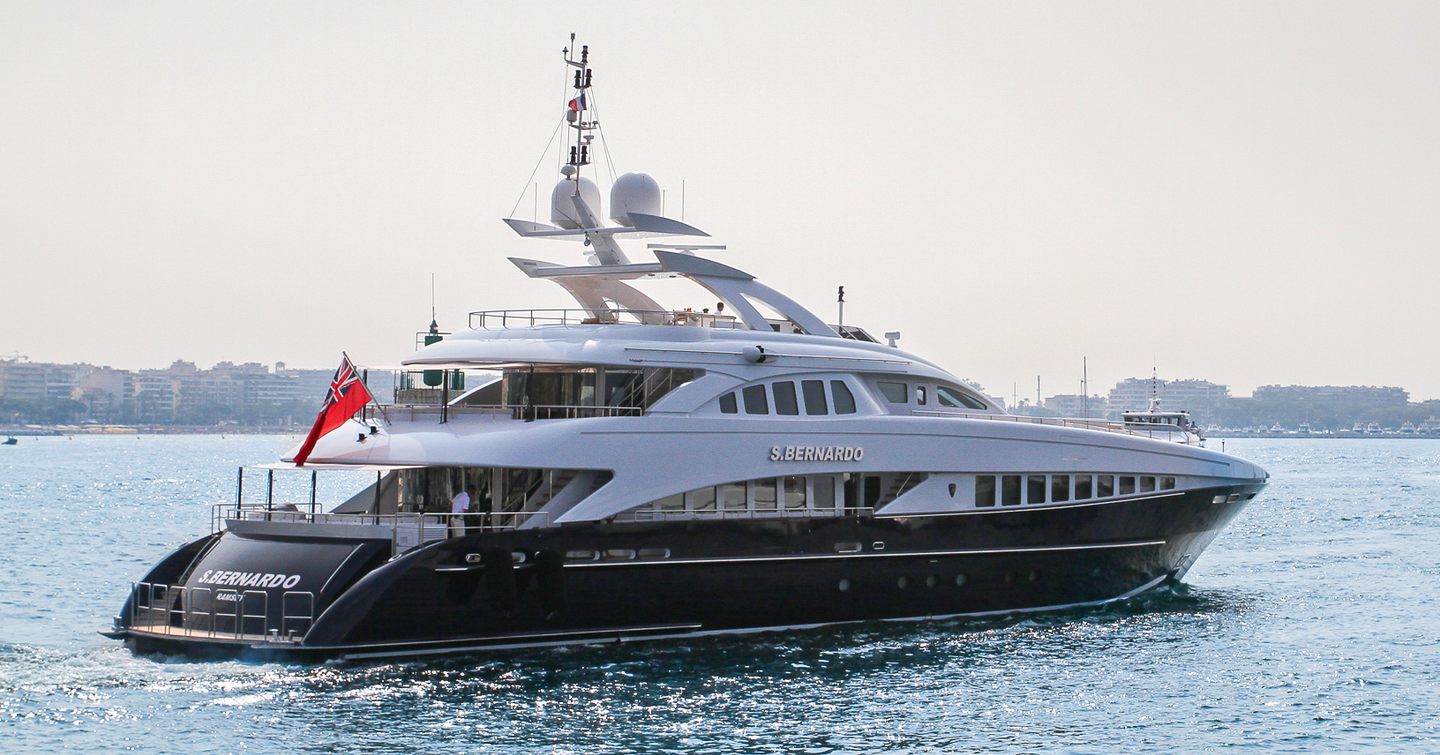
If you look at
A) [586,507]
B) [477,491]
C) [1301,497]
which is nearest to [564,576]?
[586,507]

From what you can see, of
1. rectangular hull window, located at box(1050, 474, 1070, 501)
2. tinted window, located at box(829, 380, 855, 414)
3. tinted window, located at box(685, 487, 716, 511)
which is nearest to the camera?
tinted window, located at box(685, 487, 716, 511)

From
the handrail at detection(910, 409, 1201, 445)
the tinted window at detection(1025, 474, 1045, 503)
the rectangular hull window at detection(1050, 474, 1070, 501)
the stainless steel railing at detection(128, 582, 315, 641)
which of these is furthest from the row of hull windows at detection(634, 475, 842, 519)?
the stainless steel railing at detection(128, 582, 315, 641)

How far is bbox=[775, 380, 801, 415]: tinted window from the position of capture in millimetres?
26562

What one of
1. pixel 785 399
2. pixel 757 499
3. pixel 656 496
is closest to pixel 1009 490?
pixel 785 399

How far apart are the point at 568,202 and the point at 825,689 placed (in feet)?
37.3

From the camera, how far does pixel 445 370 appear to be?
25.7 m

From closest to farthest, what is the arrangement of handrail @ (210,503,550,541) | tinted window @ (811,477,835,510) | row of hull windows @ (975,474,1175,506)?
handrail @ (210,503,550,541) < tinted window @ (811,477,835,510) < row of hull windows @ (975,474,1175,506)

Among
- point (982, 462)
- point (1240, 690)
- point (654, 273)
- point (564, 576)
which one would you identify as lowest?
point (1240, 690)

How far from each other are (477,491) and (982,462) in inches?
352

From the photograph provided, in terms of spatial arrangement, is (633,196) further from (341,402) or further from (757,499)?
(341,402)

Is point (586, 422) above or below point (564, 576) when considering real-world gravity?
above

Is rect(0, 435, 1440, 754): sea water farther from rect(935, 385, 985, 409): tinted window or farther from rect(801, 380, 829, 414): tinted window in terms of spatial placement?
rect(935, 385, 985, 409): tinted window

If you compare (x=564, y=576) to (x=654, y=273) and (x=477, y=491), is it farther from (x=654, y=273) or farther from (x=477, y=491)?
(x=654, y=273)

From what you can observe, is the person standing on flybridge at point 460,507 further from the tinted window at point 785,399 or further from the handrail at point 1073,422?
the handrail at point 1073,422
